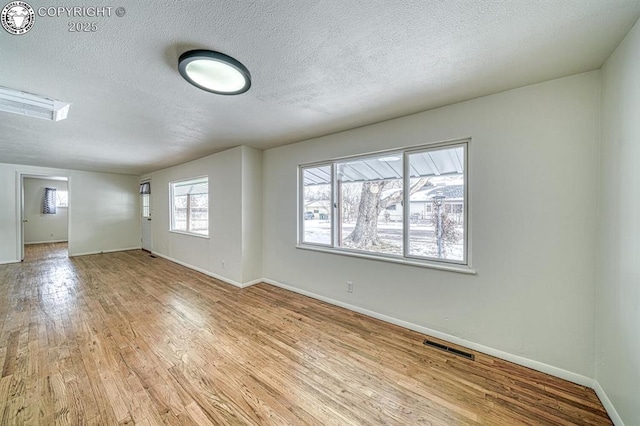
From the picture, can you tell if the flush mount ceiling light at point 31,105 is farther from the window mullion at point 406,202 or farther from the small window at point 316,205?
the window mullion at point 406,202

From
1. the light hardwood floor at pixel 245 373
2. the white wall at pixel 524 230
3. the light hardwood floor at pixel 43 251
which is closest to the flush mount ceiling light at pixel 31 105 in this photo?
the light hardwood floor at pixel 245 373

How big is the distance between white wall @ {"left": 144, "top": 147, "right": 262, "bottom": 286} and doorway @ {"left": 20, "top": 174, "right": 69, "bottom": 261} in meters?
6.67

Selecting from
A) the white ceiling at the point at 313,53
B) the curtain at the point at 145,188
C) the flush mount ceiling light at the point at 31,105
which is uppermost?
the white ceiling at the point at 313,53

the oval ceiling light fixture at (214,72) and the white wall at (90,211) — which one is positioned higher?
the oval ceiling light fixture at (214,72)

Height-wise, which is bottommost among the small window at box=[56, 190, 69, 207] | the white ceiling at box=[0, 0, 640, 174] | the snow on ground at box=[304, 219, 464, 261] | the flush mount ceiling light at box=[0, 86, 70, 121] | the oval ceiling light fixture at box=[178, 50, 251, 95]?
the snow on ground at box=[304, 219, 464, 261]

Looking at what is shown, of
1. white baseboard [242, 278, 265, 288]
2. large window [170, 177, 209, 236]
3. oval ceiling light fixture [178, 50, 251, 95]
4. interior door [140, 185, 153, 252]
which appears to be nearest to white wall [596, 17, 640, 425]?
oval ceiling light fixture [178, 50, 251, 95]

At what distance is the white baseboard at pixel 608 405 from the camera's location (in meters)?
1.45

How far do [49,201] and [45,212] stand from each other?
1.35ft

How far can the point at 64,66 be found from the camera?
1660 mm

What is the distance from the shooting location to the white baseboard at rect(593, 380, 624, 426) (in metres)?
1.45

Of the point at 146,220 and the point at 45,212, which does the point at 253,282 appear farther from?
the point at 45,212

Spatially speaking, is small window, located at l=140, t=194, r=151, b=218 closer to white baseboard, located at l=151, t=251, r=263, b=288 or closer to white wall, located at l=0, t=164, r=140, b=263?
white wall, located at l=0, t=164, r=140, b=263

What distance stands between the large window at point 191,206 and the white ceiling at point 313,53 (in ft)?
7.95

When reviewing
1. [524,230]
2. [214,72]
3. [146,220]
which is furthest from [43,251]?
[524,230]
